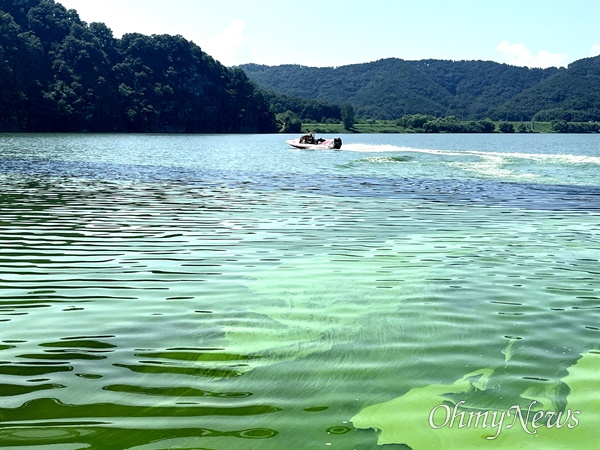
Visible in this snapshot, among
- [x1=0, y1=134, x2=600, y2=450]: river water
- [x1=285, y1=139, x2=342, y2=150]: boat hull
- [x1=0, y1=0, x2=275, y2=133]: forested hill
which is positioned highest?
[x1=0, y1=0, x2=275, y2=133]: forested hill

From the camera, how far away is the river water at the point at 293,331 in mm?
5082

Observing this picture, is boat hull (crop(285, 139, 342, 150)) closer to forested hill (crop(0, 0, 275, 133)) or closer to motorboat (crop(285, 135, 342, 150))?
motorboat (crop(285, 135, 342, 150))

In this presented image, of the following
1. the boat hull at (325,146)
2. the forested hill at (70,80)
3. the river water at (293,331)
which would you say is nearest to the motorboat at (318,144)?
the boat hull at (325,146)

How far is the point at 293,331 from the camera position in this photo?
25.3 ft

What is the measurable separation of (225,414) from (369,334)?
9.53 feet

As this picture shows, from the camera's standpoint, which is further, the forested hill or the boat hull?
the forested hill

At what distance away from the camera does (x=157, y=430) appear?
491 cm

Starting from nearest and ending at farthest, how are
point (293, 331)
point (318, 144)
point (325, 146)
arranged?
point (293, 331) < point (325, 146) < point (318, 144)

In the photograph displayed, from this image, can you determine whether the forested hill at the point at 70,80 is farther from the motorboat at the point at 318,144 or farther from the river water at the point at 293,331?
the river water at the point at 293,331

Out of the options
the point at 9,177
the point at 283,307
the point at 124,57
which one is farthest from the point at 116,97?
the point at 283,307

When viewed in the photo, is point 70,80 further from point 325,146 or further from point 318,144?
point 325,146

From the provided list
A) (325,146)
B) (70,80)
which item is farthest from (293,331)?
(70,80)

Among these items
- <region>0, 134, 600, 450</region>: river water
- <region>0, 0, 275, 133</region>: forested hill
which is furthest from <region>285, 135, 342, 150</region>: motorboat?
<region>0, 0, 275, 133</region>: forested hill

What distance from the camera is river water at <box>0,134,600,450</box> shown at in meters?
5.08
